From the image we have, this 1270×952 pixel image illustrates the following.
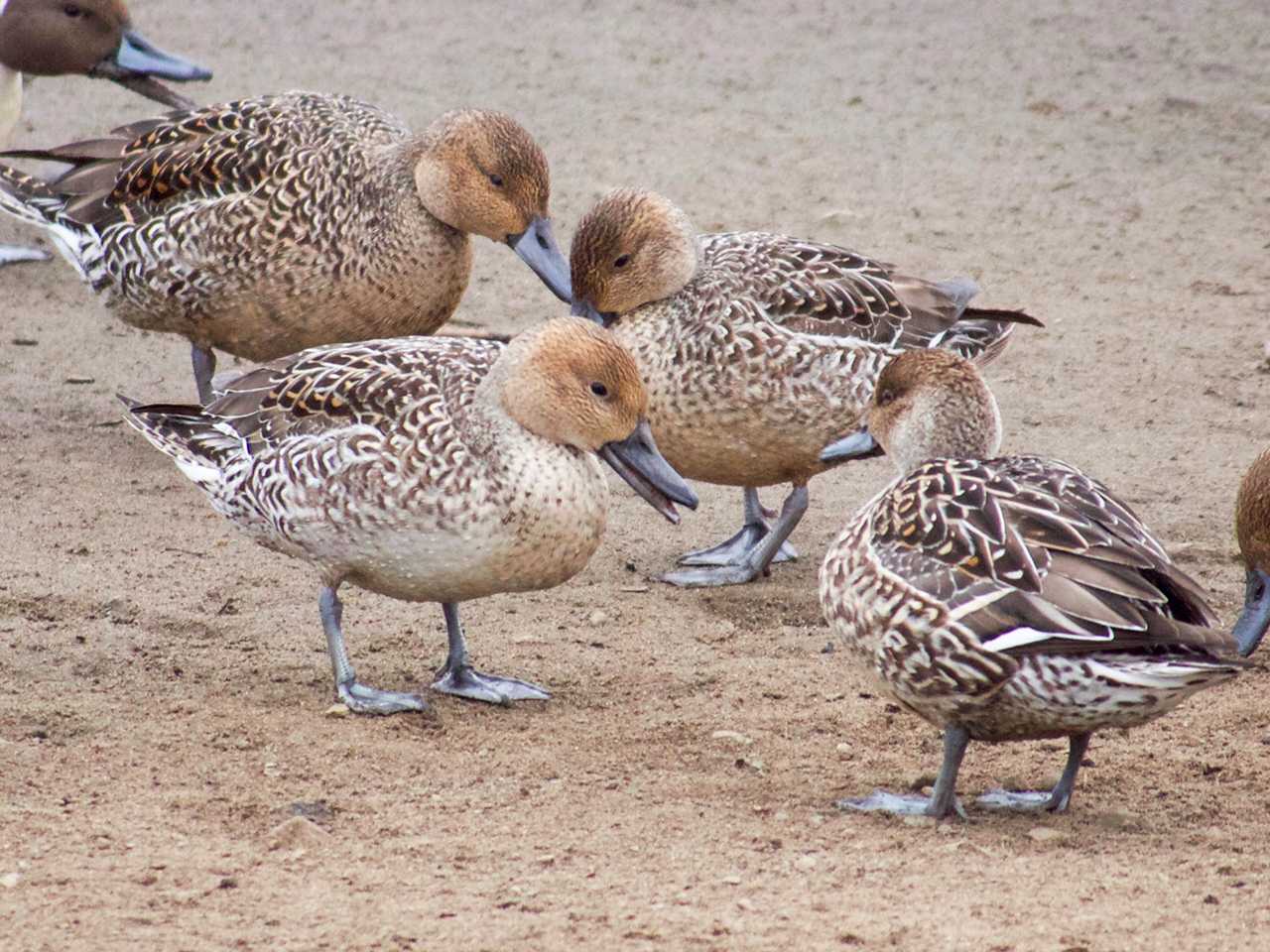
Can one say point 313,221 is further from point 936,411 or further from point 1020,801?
point 1020,801

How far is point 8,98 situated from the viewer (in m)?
8.66

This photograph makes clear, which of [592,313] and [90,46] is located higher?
[90,46]

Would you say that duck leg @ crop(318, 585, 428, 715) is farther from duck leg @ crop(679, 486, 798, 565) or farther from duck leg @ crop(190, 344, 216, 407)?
duck leg @ crop(190, 344, 216, 407)

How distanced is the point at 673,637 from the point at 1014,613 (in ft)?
5.83

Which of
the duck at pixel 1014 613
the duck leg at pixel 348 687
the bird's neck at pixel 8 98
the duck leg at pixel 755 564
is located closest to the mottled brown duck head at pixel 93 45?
the bird's neck at pixel 8 98

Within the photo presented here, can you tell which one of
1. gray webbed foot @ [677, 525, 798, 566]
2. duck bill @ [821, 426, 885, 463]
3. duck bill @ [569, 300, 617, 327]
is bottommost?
gray webbed foot @ [677, 525, 798, 566]

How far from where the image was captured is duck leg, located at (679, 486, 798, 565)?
638cm

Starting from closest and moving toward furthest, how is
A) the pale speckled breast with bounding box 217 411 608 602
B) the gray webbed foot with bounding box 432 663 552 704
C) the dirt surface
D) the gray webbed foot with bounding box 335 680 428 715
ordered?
the dirt surface, the pale speckled breast with bounding box 217 411 608 602, the gray webbed foot with bounding box 335 680 428 715, the gray webbed foot with bounding box 432 663 552 704

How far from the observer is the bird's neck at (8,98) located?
8.62m

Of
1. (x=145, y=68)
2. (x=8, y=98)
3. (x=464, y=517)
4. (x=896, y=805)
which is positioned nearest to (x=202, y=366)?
(x=145, y=68)

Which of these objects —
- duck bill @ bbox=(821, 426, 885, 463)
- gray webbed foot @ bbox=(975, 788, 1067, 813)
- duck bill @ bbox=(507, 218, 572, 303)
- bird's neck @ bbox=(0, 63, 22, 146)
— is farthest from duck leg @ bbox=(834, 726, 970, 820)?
bird's neck @ bbox=(0, 63, 22, 146)

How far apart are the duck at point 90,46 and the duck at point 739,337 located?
2787mm

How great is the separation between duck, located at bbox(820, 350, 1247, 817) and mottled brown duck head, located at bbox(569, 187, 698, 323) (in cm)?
171

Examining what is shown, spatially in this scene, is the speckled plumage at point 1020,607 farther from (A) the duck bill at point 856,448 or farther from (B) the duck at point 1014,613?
(A) the duck bill at point 856,448
